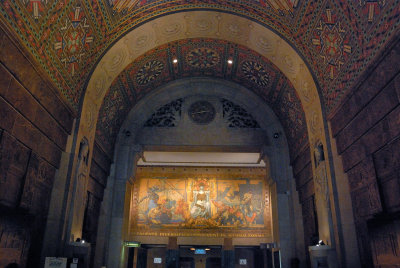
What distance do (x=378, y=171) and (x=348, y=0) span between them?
3311 millimetres

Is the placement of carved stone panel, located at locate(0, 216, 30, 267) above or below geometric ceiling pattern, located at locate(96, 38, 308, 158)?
below

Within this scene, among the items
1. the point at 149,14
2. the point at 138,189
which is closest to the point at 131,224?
the point at 138,189

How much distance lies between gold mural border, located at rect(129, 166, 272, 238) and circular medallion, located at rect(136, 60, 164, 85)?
199 inches

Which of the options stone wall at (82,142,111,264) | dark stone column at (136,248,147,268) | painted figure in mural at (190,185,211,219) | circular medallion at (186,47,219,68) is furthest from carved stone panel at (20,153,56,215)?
painted figure in mural at (190,185,211,219)

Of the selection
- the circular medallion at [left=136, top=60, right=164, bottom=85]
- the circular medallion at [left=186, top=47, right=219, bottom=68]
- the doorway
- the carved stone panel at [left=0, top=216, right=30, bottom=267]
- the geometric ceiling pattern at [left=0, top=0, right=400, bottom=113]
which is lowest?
the doorway

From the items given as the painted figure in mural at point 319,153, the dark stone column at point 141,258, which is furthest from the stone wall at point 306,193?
the dark stone column at point 141,258

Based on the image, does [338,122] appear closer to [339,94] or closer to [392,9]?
[339,94]

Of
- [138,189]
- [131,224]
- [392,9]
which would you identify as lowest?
[131,224]

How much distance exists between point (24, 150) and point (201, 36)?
6.26 meters

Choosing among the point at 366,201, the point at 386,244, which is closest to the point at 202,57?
the point at 366,201

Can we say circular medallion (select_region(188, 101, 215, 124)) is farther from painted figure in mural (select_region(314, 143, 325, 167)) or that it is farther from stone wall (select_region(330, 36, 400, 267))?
stone wall (select_region(330, 36, 400, 267))

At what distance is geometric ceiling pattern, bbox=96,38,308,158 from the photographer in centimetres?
962

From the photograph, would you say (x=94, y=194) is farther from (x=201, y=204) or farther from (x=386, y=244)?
(x=386, y=244)

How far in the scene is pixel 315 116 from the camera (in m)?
7.96
